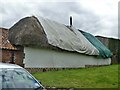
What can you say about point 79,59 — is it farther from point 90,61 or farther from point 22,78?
point 22,78

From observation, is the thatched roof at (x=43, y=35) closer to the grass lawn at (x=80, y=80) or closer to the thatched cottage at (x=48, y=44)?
the thatched cottage at (x=48, y=44)

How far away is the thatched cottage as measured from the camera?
2236cm

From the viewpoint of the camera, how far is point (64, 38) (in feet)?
87.1

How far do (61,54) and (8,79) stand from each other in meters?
18.3

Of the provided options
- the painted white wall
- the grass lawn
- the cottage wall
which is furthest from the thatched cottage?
the grass lawn

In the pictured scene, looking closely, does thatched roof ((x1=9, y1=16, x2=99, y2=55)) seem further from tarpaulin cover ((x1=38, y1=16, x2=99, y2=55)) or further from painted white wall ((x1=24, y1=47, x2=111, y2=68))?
painted white wall ((x1=24, y1=47, x2=111, y2=68))

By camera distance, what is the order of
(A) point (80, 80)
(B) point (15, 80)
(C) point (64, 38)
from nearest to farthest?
(B) point (15, 80)
(A) point (80, 80)
(C) point (64, 38)

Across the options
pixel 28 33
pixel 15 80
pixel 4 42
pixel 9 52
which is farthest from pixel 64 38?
pixel 15 80

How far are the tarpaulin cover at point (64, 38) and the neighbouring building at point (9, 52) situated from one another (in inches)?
114

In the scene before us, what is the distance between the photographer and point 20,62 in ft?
69.4

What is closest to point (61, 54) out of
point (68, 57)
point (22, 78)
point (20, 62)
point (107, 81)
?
point (68, 57)

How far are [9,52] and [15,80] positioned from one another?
14.0 metres

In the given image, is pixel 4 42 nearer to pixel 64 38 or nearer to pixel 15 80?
pixel 64 38

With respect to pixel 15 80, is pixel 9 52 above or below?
above
